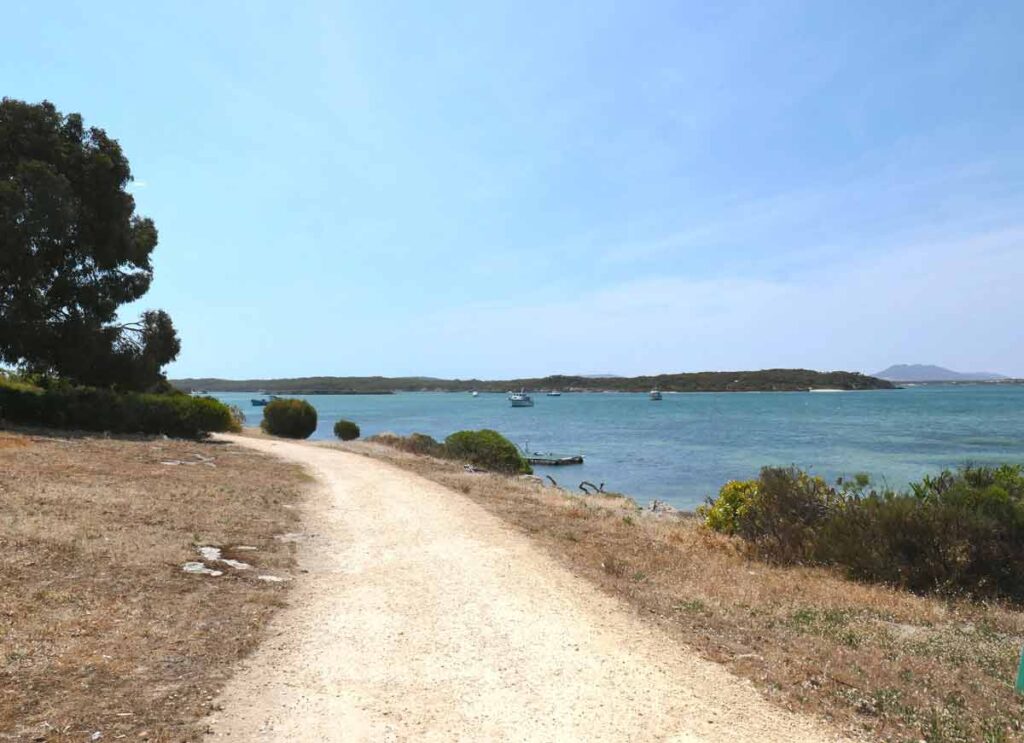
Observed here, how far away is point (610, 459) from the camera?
42250 millimetres

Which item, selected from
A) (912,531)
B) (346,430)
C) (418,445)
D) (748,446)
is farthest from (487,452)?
(748,446)

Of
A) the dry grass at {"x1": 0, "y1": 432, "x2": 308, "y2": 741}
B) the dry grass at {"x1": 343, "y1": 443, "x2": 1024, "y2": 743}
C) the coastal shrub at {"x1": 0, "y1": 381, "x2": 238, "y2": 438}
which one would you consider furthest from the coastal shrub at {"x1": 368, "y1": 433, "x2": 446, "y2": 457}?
the dry grass at {"x1": 343, "y1": 443, "x2": 1024, "y2": 743}

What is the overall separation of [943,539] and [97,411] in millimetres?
23984

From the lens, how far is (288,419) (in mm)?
34031

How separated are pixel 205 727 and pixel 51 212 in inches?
925

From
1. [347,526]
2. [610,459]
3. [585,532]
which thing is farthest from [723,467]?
[347,526]

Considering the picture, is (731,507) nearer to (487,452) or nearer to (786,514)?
(786,514)

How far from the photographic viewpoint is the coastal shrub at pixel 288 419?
112 feet

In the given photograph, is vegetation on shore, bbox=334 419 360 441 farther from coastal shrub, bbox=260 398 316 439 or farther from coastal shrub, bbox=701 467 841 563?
coastal shrub, bbox=701 467 841 563

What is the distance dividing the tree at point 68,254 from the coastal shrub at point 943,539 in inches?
955

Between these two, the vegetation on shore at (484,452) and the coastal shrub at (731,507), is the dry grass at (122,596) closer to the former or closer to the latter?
the coastal shrub at (731,507)

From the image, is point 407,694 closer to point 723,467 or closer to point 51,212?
point 51,212

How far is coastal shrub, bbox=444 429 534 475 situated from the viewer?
24.6 m

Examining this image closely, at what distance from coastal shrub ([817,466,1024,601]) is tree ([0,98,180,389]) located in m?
24.3
